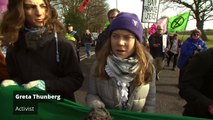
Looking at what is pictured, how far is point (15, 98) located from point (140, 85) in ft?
2.73

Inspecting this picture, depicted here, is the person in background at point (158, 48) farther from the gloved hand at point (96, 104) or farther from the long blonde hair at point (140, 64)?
the gloved hand at point (96, 104)

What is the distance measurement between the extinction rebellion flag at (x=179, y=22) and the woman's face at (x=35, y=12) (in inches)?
493

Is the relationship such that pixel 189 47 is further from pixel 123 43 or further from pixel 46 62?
pixel 46 62

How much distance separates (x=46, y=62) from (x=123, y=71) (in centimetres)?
53

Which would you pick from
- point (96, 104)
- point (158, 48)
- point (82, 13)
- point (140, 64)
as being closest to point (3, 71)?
point (96, 104)

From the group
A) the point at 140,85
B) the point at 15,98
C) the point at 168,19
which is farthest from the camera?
the point at 168,19

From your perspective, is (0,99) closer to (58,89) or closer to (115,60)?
(58,89)

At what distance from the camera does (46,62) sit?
2.53m

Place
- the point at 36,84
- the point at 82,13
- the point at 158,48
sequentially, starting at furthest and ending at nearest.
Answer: the point at 82,13, the point at 158,48, the point at 36,84

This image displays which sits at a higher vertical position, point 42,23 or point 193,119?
point 42,23

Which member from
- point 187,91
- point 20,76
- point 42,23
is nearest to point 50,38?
point 42,23

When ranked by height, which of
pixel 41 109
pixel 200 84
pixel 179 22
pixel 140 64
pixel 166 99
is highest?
pixel 140 64

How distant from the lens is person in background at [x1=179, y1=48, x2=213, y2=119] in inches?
93.4

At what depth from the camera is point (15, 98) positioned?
92.7 inches
